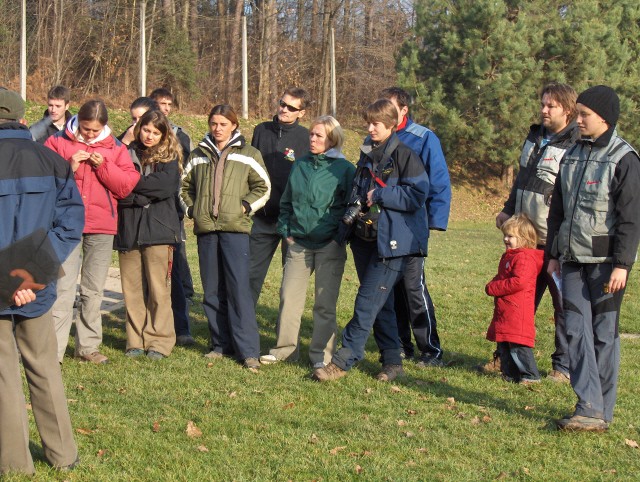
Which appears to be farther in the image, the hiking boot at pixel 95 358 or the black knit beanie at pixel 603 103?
the hiking boot at pixel 95 358

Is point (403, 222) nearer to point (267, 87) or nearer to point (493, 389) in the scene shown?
point (493, 389)

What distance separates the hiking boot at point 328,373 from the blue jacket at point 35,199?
2.69 meters

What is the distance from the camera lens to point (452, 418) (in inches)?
237

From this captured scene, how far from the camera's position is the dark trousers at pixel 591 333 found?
5.69 meters

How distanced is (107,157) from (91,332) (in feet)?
4.78

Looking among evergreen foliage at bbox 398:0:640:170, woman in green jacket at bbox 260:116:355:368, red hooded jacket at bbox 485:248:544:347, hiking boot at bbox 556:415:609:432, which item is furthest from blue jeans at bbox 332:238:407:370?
evergreen foliage at bbox 398:0:640:170

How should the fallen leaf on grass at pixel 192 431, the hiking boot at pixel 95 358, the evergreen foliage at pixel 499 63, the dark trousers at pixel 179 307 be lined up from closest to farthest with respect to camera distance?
the fallen leaf on grass at pixel 192 431 → the hiking boot at pixel 95 358 → the dark trousers at pixel 179 307 → the evergreen foliage at pixel 499 63

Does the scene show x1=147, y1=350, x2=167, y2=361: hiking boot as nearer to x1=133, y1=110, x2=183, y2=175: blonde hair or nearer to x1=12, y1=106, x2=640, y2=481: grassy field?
x1=12, y1=106, x2=640, y2=481: grassy field

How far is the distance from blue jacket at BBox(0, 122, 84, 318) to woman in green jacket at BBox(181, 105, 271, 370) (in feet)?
9.30

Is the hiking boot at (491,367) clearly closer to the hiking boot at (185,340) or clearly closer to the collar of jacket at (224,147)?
the hiking boot at (185,340)

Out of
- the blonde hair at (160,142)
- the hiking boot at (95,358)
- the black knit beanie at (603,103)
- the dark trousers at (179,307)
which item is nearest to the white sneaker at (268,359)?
the dark trousers at (179,307)


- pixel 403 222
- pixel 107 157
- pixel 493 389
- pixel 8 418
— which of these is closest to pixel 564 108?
pixel 403 222

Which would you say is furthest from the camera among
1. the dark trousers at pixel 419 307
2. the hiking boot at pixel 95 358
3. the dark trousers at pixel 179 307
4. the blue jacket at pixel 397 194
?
the dark trousers at pixel 179 307

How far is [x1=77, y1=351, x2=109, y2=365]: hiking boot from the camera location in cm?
735
